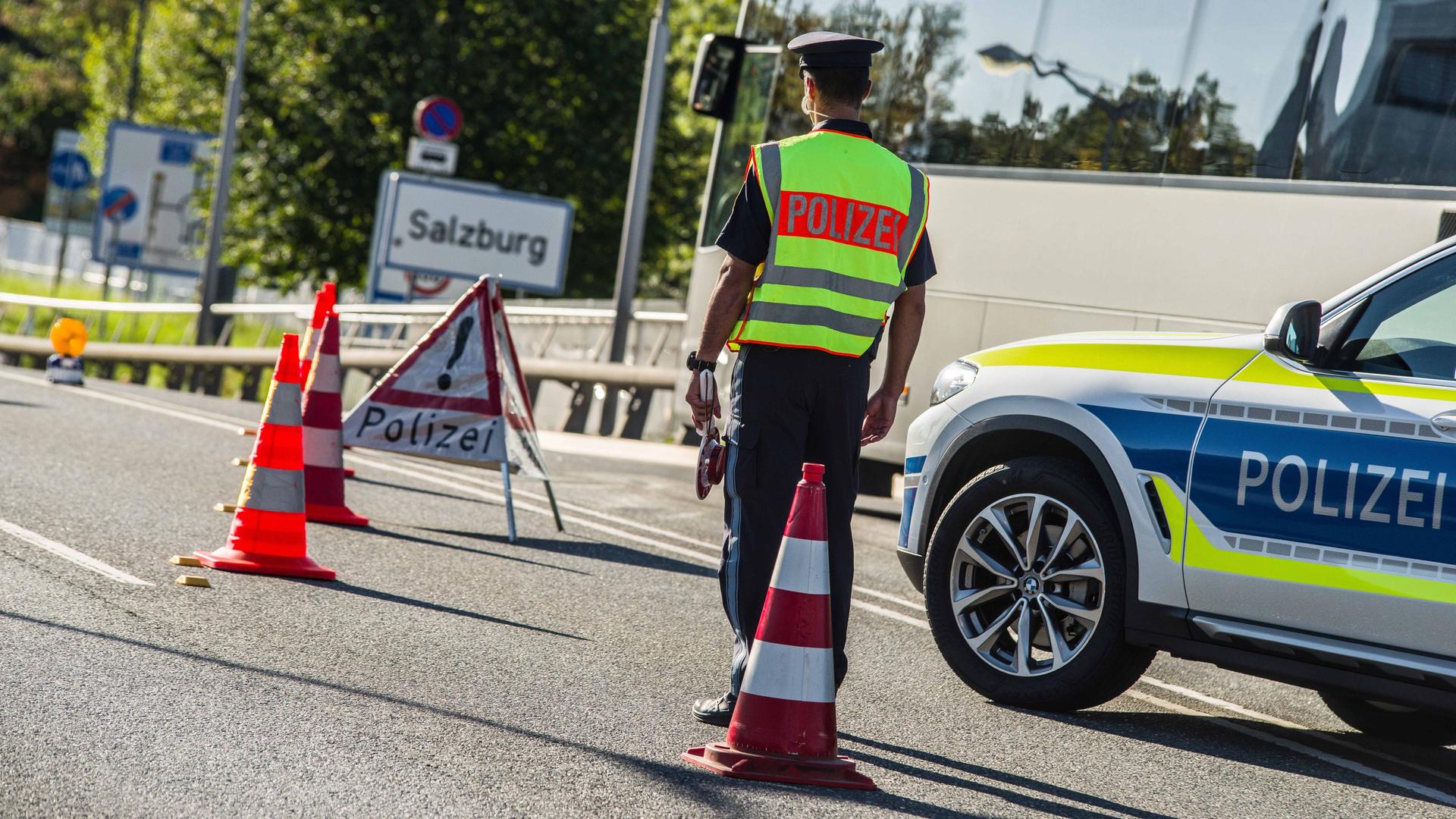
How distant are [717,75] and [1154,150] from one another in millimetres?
4445

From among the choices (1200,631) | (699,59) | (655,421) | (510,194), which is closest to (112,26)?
(510,194)

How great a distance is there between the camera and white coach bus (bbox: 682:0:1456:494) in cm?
933

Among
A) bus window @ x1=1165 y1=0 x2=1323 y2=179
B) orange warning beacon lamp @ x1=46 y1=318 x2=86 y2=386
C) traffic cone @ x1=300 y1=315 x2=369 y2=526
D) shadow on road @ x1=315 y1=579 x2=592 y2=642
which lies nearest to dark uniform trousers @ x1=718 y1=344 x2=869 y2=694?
shadow on road @ x1=315 y1=579 x2=592 y2=642

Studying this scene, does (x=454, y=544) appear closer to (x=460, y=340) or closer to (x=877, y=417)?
(x=460, y=340)

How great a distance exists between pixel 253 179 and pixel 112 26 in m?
38.7

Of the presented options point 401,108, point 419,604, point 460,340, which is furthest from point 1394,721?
point 401,108

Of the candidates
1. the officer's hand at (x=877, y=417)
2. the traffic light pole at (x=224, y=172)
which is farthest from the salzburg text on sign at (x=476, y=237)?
the officer's hand at (x=877, y=417)

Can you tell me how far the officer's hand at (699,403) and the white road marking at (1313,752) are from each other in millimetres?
2308

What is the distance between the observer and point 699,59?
46.1 feet

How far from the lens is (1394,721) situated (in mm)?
6332

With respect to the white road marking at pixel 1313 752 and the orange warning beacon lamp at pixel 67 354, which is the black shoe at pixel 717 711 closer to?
the white road marking at pixel 1313 752

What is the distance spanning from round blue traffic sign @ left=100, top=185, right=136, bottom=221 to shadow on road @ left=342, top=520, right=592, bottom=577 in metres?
29.5

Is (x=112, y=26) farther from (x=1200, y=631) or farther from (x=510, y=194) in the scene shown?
(x=1200, y=631)

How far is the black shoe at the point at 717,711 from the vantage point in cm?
531
